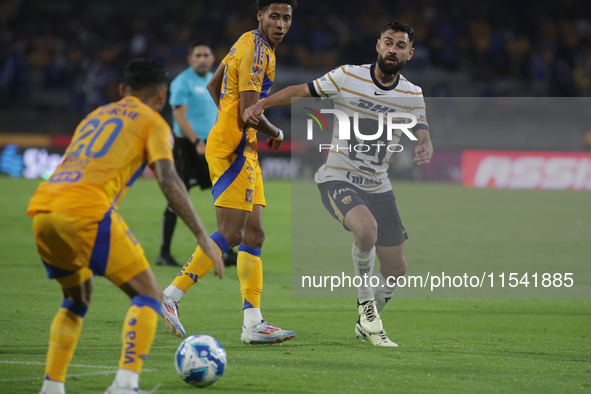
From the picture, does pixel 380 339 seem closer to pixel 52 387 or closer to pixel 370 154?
pixel 370 154

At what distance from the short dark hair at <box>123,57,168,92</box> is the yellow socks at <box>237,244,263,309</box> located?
1961 millimetres

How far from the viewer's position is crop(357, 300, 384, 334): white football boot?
4.99 m

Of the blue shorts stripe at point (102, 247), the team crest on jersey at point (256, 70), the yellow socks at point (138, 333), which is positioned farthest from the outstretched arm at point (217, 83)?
the yellow socks at point (138, 333)

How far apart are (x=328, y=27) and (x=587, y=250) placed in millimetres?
18408

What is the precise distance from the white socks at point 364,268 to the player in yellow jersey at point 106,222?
1996 mm

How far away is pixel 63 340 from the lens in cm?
341

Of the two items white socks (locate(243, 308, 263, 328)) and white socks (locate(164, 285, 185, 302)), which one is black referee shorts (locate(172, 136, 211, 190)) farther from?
white socks (locate(243, 308, 263, 328))

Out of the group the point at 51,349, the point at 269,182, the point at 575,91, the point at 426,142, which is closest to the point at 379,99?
the point at 426,142

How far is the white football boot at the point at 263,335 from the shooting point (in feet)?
16.1

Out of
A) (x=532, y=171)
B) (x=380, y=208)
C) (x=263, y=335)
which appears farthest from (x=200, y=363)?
(x=532, y=171)

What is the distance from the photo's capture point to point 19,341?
186 inches

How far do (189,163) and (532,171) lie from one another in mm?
14854

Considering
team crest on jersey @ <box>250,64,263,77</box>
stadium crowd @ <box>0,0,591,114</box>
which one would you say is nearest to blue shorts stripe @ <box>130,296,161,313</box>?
team crest on jersey @ <box>250,64,263,77</box>

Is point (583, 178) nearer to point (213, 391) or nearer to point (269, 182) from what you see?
point (269, 182)
